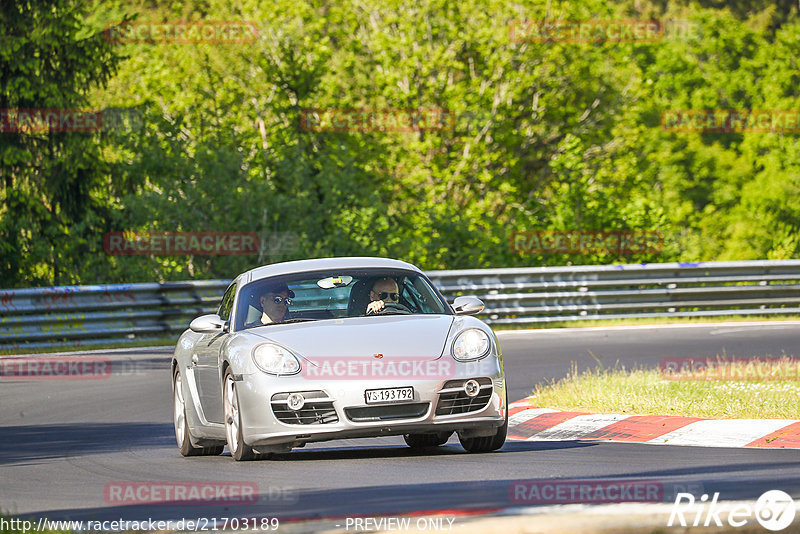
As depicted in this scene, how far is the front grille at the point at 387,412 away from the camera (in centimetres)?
866

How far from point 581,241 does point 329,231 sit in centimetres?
559

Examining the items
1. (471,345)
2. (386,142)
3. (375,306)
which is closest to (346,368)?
(471,345)

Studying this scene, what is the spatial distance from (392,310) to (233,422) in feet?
4.71

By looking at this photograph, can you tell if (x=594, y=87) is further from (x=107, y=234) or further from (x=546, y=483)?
(x=546, y=483)

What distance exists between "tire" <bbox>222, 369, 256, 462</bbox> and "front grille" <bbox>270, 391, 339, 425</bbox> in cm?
34

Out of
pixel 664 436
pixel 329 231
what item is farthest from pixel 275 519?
pixel 329 231

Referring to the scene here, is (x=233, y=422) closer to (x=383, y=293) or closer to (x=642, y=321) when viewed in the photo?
(x=383, y=293)

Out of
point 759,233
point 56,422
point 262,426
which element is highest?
point 262,426

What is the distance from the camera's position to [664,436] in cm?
995

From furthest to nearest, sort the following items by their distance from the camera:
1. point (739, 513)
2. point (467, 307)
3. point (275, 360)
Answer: point (467, 307), point (275, 360), point (739, 513)

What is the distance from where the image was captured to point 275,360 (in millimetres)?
8844

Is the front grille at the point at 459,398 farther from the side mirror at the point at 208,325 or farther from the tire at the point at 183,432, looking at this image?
the tire at the point at 183,432

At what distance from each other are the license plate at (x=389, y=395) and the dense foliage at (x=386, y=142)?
17.1 m

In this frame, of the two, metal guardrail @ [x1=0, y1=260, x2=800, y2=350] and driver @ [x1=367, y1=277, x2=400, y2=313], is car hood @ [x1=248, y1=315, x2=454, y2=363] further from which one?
metal guardrail @ [x1=0, y1=260, x2=800, y2=350]
